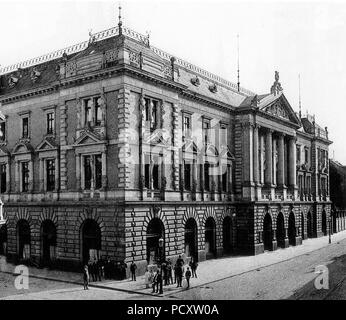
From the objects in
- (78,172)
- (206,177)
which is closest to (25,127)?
(78,172)

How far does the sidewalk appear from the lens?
91.6 ft

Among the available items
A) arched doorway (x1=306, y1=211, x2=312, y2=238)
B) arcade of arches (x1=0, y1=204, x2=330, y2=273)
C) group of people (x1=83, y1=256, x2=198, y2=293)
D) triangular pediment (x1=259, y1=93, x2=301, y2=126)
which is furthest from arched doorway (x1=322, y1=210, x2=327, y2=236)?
group of people (x1=83, y1=256, x2=198, y2=293)

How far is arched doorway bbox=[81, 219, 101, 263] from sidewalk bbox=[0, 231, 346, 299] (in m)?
1.60

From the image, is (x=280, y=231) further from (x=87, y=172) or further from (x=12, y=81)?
(x=12, y=81)

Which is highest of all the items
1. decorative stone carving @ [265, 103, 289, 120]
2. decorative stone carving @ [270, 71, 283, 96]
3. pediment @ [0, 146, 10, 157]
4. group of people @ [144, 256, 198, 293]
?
decorative stone carving @ [270, 71, 283, 96]

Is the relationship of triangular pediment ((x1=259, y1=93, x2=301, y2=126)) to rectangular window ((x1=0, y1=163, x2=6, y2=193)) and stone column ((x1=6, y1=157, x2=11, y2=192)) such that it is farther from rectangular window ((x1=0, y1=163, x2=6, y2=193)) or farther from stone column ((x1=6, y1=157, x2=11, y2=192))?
rectangular window ((x1=0, y1=163, x2=6, y2=193))

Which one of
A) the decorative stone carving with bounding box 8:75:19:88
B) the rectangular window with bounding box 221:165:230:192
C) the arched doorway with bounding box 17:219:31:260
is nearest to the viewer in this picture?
the arched doorway with bounding box 17:219:31:260

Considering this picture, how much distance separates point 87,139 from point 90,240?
7498 millimetres

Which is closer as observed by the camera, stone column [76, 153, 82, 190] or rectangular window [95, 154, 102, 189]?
rectangular window [95, 154, 102, 189]

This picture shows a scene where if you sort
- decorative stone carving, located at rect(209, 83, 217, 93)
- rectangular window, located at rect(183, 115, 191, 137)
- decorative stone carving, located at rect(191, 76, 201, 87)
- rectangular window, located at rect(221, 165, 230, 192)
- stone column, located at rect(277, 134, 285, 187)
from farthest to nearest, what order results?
stone column, located at rect(277, 134, 285, 187) < decorative stone carving, located at rect(209, 83, 217, 93) < rectangular window, located at rect(221, 165, 230, 192) < decorative stone carving, located at rect(191, 76, 201, 87) < rectangular window, located at rect(183, 115, 191, 137)

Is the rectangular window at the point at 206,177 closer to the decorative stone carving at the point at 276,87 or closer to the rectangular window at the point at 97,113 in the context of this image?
the rectangular window at the point at 97,113

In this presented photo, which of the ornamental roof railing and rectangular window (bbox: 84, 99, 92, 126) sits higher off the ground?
the ornamental roof railing

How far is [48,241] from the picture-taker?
36344 millimetres
